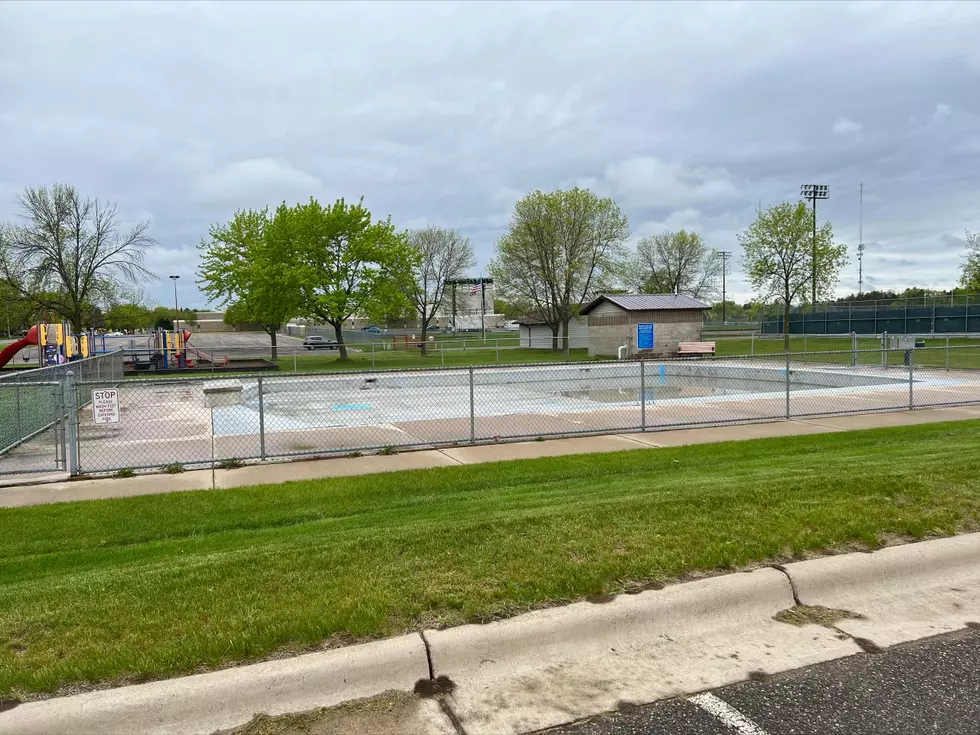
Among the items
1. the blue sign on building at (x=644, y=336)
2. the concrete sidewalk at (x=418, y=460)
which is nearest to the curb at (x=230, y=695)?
the concrete sidewalk at (x=418, y=460)

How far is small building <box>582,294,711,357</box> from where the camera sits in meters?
39.0

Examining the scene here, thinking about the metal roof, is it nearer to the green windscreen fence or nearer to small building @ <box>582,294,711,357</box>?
small building @ <box>582,294,711,357</box>

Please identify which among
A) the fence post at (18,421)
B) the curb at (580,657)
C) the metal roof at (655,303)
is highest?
the metal roof at (655,303)

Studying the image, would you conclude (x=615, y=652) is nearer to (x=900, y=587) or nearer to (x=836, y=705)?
(x=836, y=705)

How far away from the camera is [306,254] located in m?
39.0

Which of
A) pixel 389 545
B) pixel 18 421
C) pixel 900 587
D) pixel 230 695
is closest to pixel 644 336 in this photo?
pixel 18 421

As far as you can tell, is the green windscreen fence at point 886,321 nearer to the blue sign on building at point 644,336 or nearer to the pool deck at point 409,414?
the blue sign on building at point 644,336

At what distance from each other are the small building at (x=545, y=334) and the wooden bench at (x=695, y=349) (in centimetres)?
1196

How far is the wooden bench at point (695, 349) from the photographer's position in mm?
37269

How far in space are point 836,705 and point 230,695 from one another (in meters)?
3.00

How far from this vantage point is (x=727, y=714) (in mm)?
3324

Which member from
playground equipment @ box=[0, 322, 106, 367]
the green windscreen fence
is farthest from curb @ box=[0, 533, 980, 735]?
the green windscreen fence

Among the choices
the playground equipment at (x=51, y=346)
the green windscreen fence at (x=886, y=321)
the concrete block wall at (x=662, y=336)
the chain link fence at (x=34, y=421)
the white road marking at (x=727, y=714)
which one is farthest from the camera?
the green windscreen fence at (x=886, y=321)

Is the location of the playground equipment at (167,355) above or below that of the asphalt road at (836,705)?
above
